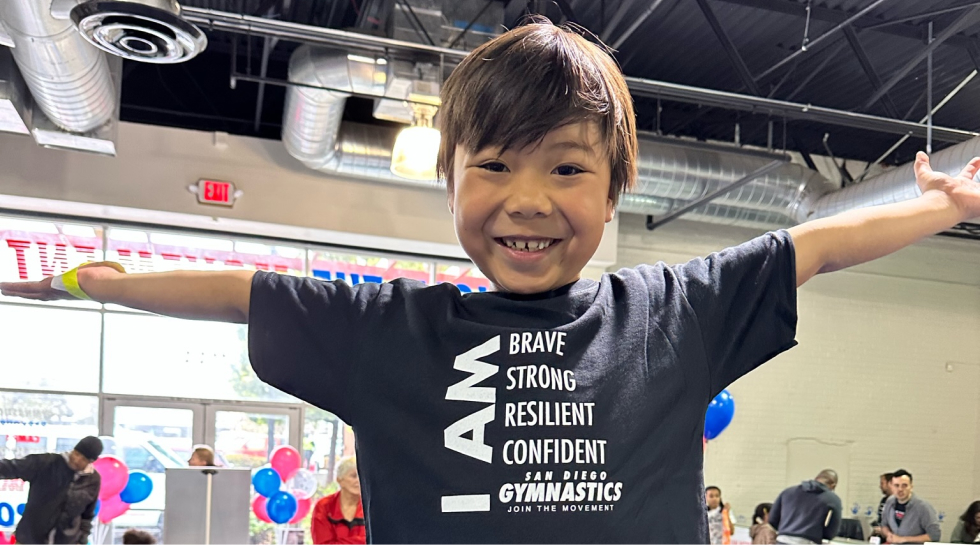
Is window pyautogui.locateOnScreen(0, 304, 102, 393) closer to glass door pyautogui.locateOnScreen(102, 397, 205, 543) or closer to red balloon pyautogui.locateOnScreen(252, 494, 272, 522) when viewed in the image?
glass door pyautogui.locateOnScreen(102, 397, 205, 543)

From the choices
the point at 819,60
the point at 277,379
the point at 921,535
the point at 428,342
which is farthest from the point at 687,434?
the point at 921,535

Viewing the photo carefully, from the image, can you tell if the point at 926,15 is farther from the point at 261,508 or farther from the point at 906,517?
the point at 261,508

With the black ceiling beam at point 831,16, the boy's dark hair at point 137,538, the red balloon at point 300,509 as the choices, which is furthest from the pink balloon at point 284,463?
the black ceiling beam at point 831,16

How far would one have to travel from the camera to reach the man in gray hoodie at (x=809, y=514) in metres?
7.85

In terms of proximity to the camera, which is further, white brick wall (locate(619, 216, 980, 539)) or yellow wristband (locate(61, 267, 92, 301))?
white brick wall (locate(619, 216, 980, 539))

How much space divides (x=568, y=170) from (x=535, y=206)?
0.06 meters

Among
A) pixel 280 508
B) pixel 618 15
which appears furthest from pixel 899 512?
pixel 280 508

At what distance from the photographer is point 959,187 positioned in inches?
42.7

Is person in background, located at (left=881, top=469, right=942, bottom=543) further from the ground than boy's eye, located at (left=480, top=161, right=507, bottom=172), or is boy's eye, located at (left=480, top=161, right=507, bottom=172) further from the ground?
boy's eye, located at (left=480, top=161, right=507, bottom=172)

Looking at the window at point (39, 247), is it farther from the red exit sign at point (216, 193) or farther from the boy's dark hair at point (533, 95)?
the boy's dark hair at point (533, 95)

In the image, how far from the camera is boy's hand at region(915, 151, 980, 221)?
107 cm

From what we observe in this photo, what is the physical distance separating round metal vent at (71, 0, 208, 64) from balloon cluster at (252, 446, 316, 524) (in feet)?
15.2

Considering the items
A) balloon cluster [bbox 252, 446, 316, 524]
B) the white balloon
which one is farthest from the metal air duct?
the white balloon

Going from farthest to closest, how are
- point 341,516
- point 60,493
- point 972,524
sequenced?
point 972,524 → point 60,493 → point 341,516
